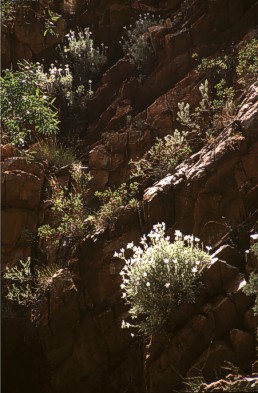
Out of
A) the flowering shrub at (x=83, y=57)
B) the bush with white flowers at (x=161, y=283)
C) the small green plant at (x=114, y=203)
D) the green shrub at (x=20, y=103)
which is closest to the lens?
the bush with white flowers at (x=161, y=283)

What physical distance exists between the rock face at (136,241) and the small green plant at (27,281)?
227 mm

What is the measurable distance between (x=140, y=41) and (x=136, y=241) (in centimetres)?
502

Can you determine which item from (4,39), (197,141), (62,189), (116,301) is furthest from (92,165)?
(4,39)

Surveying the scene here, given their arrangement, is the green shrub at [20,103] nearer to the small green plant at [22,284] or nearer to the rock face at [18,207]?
the rock face at [18,207]

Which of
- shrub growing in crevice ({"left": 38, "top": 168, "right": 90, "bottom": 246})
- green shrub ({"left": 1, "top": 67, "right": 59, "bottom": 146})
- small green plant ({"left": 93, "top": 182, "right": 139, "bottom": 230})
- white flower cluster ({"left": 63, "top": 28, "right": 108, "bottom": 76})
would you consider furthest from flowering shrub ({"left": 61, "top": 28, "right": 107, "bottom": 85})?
green shrub ({"left": 1, "top": 67, "right": 59, "bottom": 146})

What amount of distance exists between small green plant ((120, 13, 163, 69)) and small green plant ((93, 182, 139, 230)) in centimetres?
334

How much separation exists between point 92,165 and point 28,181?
128 cm

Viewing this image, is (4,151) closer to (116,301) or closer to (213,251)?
(116,301)

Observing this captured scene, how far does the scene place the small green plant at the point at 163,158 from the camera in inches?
323

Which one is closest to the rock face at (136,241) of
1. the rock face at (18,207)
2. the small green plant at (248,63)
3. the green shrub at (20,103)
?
the rock face at (18,207)

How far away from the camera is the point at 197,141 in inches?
332

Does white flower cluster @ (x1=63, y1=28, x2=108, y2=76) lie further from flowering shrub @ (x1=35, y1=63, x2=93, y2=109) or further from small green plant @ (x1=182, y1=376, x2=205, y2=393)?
small green plant @ (x1=182, y1=376, x2=205, y2=393)

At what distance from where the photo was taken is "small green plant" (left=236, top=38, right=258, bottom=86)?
29.0ft

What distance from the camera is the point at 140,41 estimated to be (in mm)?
10625
